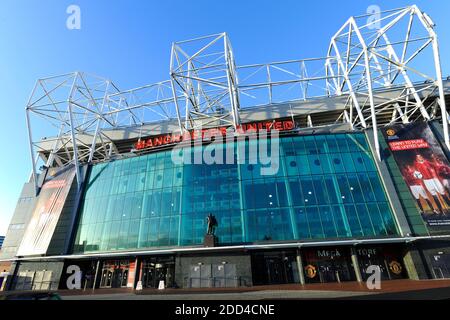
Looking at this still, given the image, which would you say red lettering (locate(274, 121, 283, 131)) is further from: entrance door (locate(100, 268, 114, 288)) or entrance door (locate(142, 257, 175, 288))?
entrance door (locate(100, 268, 114, 288))

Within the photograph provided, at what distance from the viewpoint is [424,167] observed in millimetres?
31438

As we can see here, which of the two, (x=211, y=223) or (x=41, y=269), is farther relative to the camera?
(x=41, y=269)

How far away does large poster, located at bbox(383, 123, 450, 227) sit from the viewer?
28.6m

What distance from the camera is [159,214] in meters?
33.9

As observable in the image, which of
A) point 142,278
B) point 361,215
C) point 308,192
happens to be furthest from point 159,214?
point 361,215

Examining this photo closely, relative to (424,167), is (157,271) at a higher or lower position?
lower

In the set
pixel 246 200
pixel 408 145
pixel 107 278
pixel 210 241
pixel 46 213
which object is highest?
pixel 408 145

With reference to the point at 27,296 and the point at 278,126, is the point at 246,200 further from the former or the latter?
→ the point at 27,296

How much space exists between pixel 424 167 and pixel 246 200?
23484mm

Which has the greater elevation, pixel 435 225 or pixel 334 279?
pixel 435 225

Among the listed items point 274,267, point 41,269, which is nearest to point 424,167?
point 274,267

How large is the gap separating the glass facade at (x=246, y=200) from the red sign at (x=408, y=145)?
3.39 meters
